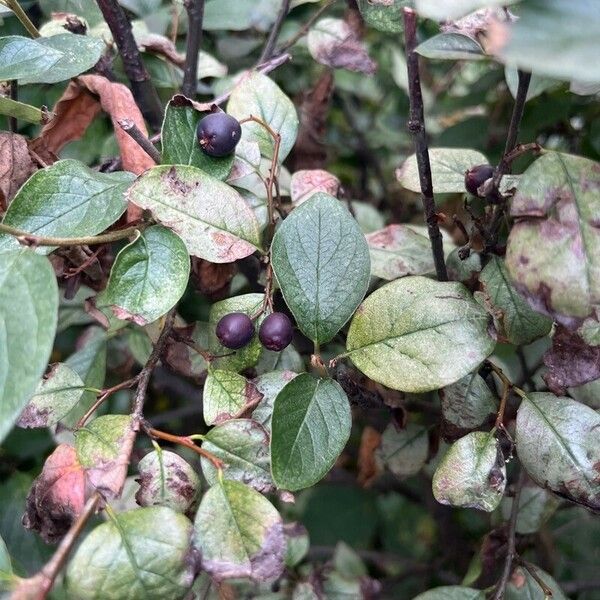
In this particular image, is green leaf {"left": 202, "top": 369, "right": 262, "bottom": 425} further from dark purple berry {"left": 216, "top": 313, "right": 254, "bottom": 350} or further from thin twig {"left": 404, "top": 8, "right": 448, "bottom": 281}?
thin twig {"left": 404, "top": 8, "right": 448, "bottom": 281}

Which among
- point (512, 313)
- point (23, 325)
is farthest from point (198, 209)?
point (512, 313)

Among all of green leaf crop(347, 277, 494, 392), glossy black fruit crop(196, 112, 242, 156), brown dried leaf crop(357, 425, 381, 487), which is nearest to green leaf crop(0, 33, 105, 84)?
glossy black fruit crop(196, 112, 242, 156)

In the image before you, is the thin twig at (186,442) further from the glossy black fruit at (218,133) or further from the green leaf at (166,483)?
the glossy black fruit at (218,133)

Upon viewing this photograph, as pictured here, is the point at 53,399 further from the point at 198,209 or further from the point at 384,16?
the point at 384,16

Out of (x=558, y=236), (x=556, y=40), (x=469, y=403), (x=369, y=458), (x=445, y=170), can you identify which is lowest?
(x=369, y=458)

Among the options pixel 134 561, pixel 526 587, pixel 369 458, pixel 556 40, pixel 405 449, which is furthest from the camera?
pixel 369 458

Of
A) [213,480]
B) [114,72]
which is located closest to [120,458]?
[213,480]

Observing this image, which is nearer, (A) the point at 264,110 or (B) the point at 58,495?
(B) the point at 58,495
